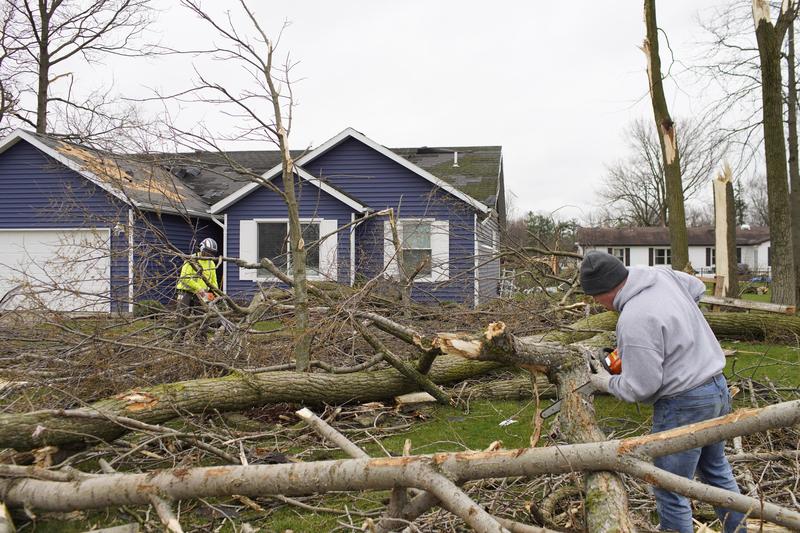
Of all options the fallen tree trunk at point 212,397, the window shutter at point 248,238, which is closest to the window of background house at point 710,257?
the window shutter at point 248,238

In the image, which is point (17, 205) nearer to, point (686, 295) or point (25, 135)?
point (25, 135)

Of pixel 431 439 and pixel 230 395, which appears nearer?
pixel 230 395

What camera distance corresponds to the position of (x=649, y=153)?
43656 millimetres

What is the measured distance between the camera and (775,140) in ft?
36.6

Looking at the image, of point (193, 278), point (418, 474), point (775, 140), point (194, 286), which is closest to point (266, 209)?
point (193, 278)

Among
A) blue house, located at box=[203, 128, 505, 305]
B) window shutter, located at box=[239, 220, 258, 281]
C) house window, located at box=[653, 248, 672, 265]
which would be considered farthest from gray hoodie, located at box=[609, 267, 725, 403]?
house window, located at box=[653, 248, 672, 265]

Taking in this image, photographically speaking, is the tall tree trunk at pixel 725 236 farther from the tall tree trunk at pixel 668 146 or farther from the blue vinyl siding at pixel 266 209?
the blue vinyl siding at pixel 266 209

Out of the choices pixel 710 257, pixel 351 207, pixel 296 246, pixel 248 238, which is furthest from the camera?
pixel 710 257

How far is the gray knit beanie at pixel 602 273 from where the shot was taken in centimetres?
297

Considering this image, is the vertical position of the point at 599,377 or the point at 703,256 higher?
the point at 703,256

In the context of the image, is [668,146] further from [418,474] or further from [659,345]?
[418,474]

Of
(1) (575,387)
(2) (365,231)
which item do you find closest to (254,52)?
(1) (575,387)

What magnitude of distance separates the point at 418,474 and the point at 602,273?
4.49 feet

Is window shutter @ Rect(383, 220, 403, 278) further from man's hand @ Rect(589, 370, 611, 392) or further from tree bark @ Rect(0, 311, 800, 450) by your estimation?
man's hand @ Rect(589, 370, 611, 392)
